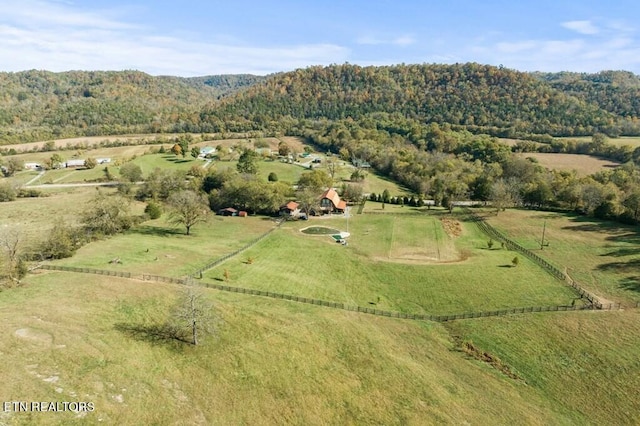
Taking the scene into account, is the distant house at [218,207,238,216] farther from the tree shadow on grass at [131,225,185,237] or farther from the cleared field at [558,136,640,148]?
the cleared field at [558,136,640,148]

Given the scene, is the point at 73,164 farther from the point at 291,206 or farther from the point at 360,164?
the point at 360,164

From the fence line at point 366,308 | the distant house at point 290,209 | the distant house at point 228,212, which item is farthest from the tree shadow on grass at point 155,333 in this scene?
the distant house at point 228,212

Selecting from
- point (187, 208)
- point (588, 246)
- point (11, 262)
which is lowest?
point (11, 262)

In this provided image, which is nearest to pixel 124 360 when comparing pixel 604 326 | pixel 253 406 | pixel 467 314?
pixel 253 406

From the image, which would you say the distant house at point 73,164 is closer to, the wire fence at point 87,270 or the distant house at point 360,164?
the distant house at point 360,164

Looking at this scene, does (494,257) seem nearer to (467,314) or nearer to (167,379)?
(467,314)

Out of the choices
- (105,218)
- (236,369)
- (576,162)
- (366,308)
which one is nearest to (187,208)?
(105,218)

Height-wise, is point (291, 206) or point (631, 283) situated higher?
point (291, 206)
